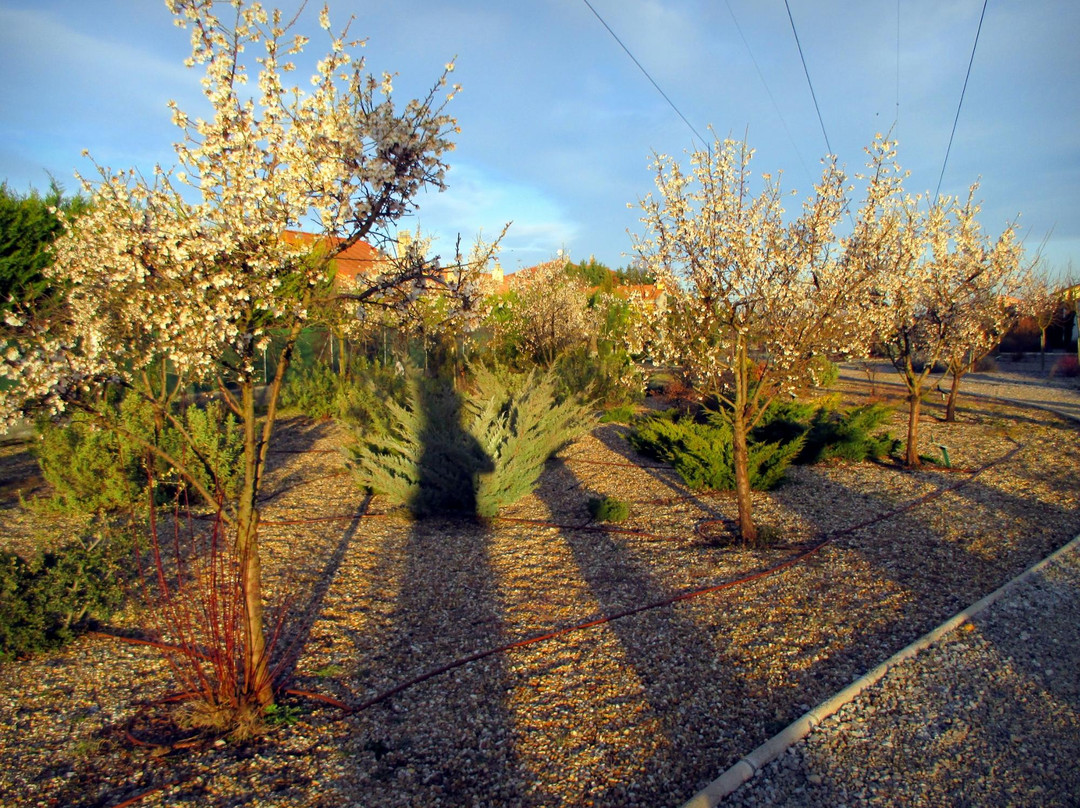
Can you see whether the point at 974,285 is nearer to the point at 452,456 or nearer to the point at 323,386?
the point at 452,456

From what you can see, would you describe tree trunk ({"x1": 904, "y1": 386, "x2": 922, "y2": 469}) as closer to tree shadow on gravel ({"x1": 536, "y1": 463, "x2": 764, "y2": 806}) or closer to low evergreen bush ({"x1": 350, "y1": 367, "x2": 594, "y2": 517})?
low evergreen bush ({"x1": 350, "y1": 367, "x2": 594, "y2": 517})

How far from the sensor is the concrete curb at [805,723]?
2.64 meters

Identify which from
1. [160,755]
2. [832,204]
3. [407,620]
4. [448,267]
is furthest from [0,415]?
[832,204]

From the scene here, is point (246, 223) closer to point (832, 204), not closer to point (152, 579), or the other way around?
point (152, 579)

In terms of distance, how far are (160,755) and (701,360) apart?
481cm

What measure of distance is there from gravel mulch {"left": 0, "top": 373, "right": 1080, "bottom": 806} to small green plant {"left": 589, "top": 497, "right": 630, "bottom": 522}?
0.40 ft

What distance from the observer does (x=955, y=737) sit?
306 centimetres

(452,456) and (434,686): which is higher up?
(452,456)

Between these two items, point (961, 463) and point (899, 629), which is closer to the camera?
point (899, 629)

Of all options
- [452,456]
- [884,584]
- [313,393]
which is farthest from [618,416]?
[884,584]

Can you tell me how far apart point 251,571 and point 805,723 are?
267cm

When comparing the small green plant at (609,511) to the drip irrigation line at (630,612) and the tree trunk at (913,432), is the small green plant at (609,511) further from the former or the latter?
the tree trunk at (913,432)

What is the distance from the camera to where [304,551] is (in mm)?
5625

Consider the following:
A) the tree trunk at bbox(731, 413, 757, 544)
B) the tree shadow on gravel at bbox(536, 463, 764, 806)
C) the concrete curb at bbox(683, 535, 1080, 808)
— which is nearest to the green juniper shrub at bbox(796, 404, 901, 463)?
the tree trunk at bbox(731, 413, 757, 544)
